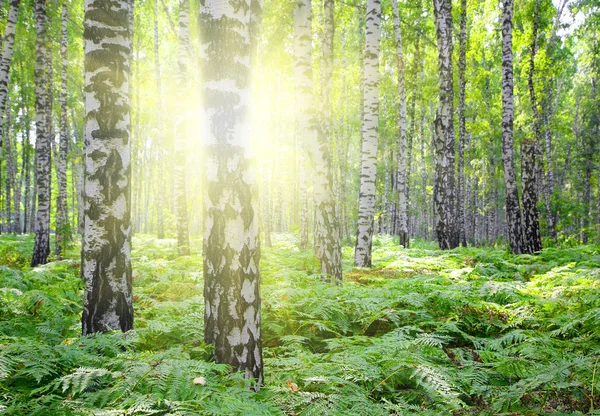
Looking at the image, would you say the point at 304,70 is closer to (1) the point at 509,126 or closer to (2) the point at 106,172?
(2) the point at 106,172

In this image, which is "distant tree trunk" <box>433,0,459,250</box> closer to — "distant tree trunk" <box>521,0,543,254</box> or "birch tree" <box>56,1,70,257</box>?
"distant tree trunk" <box>521,0,543,254</box>

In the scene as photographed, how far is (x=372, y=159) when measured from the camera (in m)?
8.05

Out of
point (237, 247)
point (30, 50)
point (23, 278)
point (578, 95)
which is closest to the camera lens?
point (237, 247)

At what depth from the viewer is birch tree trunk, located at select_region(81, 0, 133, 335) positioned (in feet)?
10.2

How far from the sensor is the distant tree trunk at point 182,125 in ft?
35.1

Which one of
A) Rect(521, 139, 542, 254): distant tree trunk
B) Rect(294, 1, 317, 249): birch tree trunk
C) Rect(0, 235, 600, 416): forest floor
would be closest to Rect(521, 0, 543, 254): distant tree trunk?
Rect(521, 139, 542, 254): distant tree trunk

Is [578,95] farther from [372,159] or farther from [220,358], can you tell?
[220,358]

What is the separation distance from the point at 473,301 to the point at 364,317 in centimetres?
135

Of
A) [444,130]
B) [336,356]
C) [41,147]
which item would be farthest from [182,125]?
[336,356]

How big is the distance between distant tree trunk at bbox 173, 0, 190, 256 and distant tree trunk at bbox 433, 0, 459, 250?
8.18 meters

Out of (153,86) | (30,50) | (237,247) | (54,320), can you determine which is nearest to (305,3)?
(237,247)

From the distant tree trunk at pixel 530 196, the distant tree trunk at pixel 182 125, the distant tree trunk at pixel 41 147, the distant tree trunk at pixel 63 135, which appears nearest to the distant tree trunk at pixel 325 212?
the distant tree trunk at pixel 182 125

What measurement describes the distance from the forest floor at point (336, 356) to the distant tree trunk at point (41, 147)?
16.2ft

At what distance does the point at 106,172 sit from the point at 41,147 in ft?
29.5
